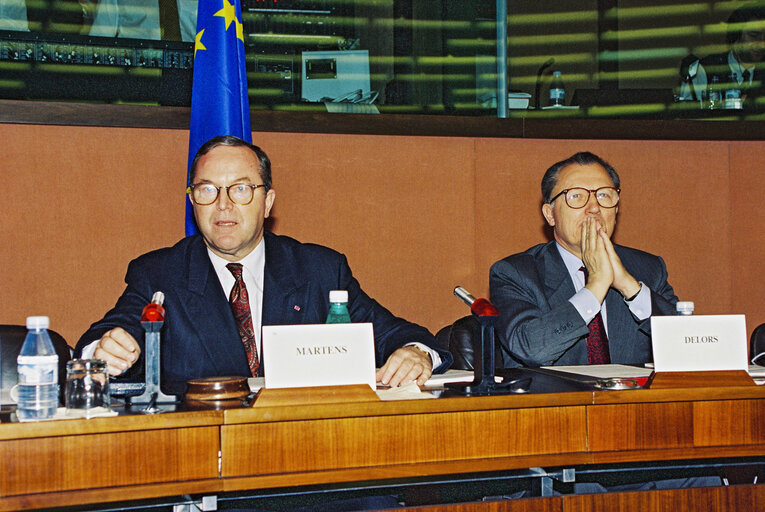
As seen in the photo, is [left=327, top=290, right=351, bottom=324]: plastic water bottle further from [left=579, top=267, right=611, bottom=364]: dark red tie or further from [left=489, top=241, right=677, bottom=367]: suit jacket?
[left=579, top=267, right=611, bottom=364]: dark red tie

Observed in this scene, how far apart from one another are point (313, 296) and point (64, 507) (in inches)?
44.1

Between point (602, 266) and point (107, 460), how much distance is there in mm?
1527

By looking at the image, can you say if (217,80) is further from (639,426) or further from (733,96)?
(733,96)

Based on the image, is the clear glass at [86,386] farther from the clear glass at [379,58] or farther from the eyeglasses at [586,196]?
the clear glass at [379,58]

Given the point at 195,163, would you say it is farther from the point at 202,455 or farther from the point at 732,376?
the point at 732,376

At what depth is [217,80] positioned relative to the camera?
2.98 metres

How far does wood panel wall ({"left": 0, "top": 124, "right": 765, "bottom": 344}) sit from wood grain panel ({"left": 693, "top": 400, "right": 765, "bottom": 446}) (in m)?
1.96

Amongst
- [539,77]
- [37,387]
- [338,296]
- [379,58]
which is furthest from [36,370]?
[539,77]

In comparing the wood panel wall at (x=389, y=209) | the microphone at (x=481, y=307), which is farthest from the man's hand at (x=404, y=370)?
the wood panel wall at (x=389, y=209)

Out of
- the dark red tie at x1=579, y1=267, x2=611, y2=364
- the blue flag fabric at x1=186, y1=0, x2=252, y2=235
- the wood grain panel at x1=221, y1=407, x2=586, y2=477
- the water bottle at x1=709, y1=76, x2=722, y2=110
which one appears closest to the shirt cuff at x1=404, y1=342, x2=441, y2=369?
the wood grain panel at x1=221, y1=407, x2=586, y2=477

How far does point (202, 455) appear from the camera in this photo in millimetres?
1233

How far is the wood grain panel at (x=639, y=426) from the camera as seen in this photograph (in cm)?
141

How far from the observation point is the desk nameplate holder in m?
1.51

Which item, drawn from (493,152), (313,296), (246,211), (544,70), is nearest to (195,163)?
(246,211)
